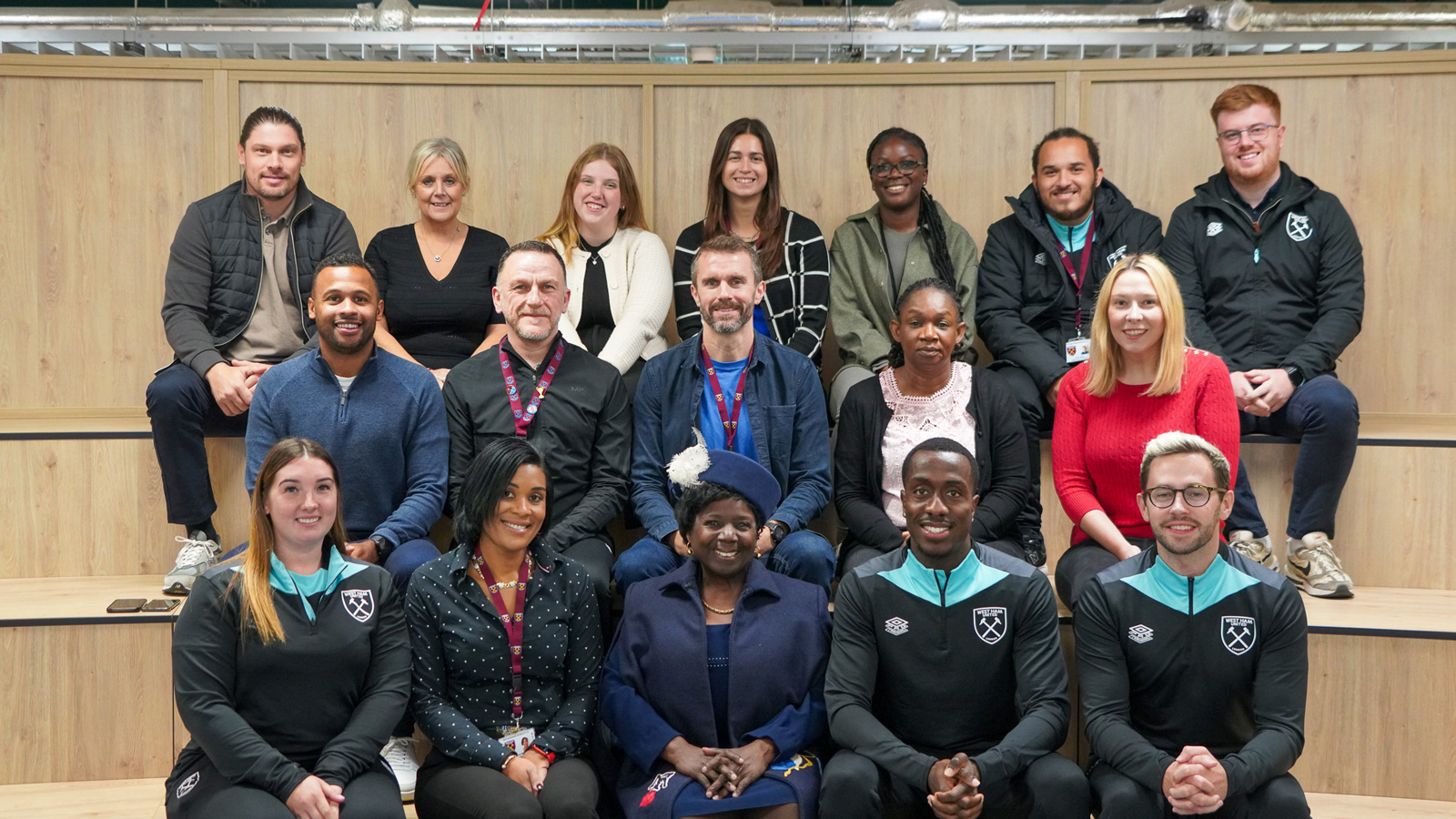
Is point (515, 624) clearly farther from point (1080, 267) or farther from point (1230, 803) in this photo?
point (1080, 267)

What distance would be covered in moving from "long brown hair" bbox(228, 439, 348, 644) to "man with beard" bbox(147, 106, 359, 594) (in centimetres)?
119

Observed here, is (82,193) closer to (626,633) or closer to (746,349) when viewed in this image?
(746,349)

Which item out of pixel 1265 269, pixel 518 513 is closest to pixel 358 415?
pixel 518 513

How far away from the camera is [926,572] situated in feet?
8.99

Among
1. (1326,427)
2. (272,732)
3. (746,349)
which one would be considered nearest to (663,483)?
(746,349)

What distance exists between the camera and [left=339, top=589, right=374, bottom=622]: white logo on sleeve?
2.61 metres

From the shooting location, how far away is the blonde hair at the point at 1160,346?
323cm

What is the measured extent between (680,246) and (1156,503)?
6.63 ft

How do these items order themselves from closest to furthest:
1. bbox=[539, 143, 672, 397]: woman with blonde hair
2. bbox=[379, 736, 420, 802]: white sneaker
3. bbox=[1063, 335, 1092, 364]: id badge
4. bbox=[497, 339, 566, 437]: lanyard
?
bbox=[379, 736, 420, 802]: white sneaker, bbox=[497, 339, 566, 437]: lanyard, bbox=[1063, 335, 1092, 364]: id badge, bbox=[539, 143, 672, 397]: woman with blonde hair

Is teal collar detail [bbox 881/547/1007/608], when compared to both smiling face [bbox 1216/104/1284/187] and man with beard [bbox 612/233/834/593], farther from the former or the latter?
smiling face [bbox 1216/104/1284/187]

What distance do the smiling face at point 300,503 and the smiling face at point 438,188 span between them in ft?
5.25

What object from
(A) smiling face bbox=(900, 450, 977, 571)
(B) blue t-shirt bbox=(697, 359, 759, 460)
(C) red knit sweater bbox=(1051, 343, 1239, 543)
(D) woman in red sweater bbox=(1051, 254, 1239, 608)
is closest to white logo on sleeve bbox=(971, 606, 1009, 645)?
(A) smiling face bbox=(900, 450, 977, 571)

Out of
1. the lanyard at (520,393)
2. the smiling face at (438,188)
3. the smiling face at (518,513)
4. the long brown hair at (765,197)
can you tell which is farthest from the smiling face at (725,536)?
the smiling face at (438,188)

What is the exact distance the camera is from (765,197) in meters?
4.12
